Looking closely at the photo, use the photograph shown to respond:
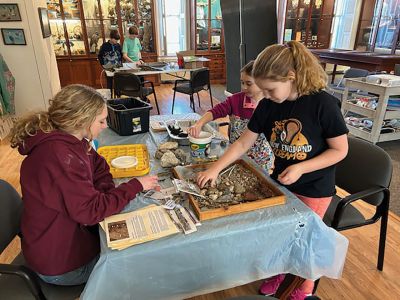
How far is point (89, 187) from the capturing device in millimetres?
915

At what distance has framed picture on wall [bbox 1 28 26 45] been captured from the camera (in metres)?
3.67

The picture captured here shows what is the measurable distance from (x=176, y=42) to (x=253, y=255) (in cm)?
639

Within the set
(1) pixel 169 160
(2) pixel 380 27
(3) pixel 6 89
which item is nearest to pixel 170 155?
(1) pixel 169 160

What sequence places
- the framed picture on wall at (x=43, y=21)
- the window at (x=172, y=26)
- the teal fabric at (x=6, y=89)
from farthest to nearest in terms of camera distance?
the window at (x=172, y=26)
the framed picture on wall at (x=43, y=21)
the teal fabric at (x=6, y=89)

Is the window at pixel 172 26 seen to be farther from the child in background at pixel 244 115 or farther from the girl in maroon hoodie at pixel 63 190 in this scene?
the girl in maroon hoodie at pixel 63 190

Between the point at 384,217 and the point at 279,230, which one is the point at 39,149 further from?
the point at 384,217

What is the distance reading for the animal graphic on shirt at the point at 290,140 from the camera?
3.64 ft

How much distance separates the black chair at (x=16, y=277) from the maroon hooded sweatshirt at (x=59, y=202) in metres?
0.06

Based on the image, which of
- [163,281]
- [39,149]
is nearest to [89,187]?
[39,149]

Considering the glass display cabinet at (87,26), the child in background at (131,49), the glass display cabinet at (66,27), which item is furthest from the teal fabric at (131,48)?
the glass display cabinet at (66,27)

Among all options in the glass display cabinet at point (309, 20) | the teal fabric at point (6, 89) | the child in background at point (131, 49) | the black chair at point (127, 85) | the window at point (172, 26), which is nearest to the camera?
the teal fabric at point (6, 89)

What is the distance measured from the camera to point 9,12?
3.61 metres

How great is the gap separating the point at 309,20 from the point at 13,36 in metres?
5.94

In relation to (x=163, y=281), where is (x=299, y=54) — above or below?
above
